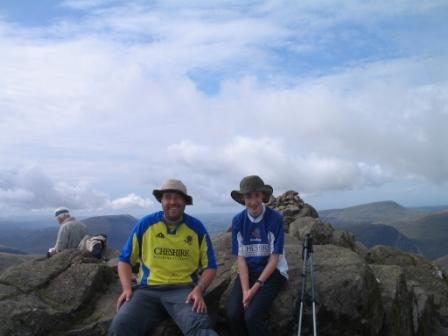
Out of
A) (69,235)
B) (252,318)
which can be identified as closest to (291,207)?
(69,235)

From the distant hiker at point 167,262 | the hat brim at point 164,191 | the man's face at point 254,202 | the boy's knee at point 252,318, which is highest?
the hat brim at point 164,191

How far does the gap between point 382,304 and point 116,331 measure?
7.97 metres

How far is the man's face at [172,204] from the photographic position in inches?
416

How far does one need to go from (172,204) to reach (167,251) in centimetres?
121

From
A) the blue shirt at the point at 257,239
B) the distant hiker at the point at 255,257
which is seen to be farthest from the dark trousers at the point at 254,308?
the blue shirt at the point at 257,239

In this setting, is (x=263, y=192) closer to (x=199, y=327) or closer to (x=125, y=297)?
(x=199, y=327)

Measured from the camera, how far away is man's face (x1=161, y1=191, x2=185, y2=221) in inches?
416

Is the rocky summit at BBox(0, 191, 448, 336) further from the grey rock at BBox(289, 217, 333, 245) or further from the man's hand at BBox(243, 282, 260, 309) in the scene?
the grey rock at BBox(289, 217, 333, 245)

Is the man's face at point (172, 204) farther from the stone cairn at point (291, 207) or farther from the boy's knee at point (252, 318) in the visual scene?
the stone cairn at point (291, 207)

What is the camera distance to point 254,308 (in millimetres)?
10195

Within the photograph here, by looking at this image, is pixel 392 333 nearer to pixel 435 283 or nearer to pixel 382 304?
pixel 382 304

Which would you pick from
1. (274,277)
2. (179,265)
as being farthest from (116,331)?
(274,277)

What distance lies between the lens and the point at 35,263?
1355 centimetres

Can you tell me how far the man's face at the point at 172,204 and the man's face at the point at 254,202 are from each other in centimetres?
182
